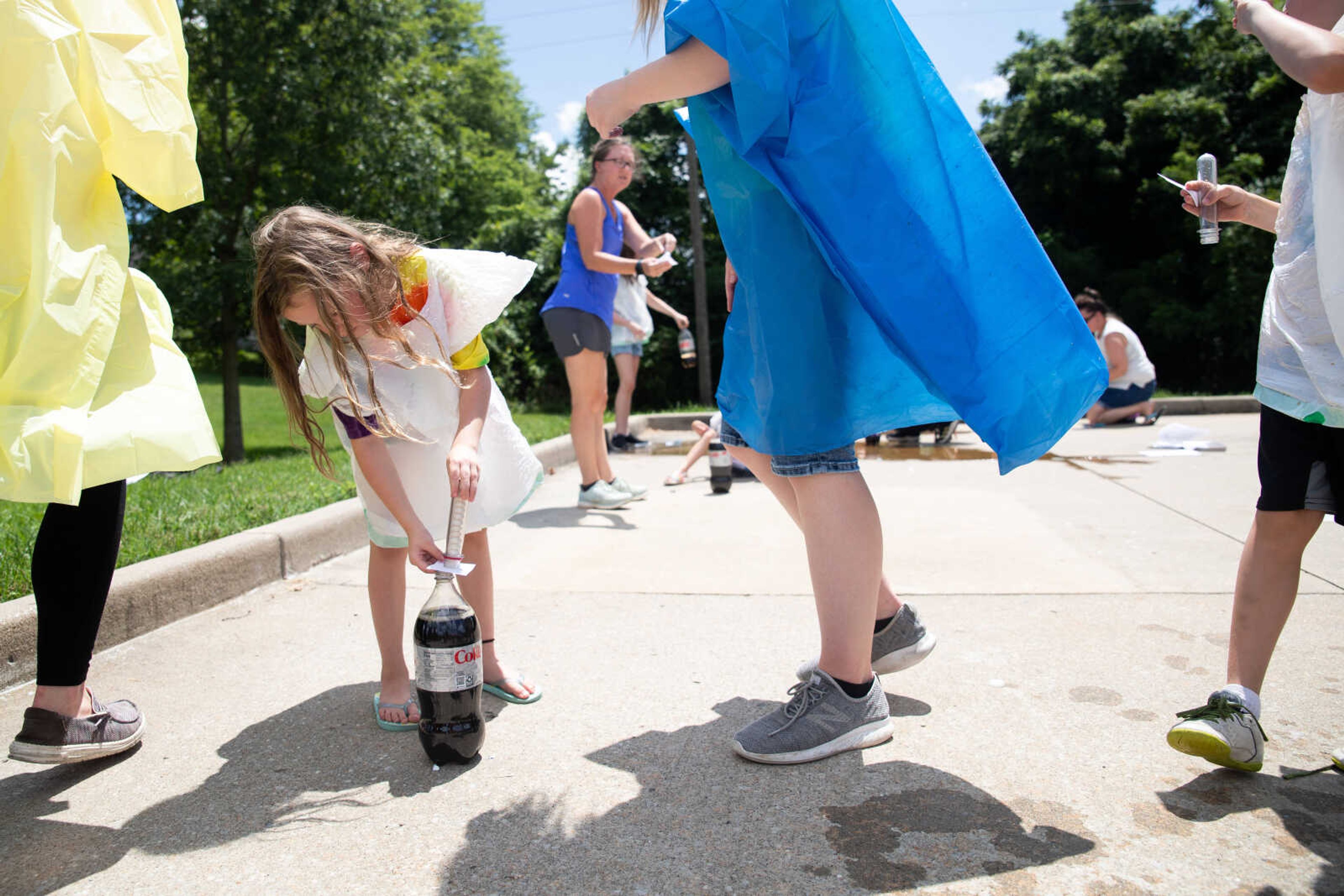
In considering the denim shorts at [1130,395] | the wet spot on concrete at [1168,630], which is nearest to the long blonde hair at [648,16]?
the wet spot on concrete at [1168,630]

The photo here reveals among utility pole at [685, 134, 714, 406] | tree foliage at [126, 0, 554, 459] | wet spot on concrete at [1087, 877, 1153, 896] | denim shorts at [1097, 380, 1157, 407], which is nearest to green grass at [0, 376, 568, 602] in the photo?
wet spot on concrete at [1087, 877, 1153, 896]

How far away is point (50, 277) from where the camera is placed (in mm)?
1933

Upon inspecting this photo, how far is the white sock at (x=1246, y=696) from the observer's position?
2.04 metres

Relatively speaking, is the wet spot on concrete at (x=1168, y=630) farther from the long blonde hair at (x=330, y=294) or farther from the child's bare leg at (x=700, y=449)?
the child's bare leg at (x=700, y=449)

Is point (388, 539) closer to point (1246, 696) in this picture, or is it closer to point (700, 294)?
point (1246, 696)

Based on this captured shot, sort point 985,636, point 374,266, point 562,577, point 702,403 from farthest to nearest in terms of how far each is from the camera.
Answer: point 702,403 → point 562,577 → point 985,636 → point 374,266

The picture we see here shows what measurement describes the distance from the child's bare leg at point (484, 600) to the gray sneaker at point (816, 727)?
26.9 inches

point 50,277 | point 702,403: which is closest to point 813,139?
point 50,277

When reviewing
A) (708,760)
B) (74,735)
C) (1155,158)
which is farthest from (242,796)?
(1155,158)

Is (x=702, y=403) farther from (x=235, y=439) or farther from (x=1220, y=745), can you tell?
(x=1220, y=745)

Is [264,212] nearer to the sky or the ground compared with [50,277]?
nearer to the sky

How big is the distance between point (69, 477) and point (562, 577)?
2170 mm

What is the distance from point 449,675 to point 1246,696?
1714mm

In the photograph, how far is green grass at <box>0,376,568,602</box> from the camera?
3406mm
